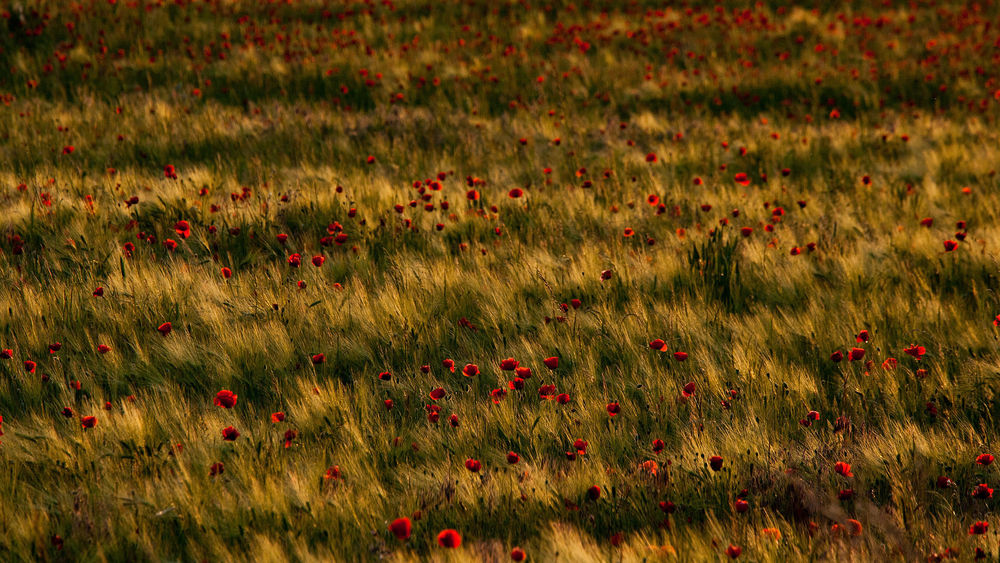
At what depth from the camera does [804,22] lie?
10273 mm

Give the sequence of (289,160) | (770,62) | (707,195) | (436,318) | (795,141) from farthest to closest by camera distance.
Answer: (770,62)
(795,141)
(289,160)
(707,195)
(436,318)

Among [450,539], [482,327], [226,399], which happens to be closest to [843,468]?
[450,539]

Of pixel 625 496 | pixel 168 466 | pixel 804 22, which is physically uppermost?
pixel 804 22

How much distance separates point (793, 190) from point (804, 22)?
6377 millimetres

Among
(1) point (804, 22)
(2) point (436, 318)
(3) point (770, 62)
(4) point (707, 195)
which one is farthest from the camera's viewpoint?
(1) point (804, 22)

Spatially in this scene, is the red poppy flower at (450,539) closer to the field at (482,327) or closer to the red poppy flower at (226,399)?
the field at (482,327)

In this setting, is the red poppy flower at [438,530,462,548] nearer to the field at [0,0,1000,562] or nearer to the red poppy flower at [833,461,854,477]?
the field at [0,0,1000,562]

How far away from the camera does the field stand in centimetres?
207

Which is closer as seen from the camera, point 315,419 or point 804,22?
point 315,419

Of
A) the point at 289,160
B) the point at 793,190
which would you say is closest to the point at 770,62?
the point at 793,190

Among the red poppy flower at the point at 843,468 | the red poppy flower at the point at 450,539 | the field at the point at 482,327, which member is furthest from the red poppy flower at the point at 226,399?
the red poppy flower at the point at 843,468

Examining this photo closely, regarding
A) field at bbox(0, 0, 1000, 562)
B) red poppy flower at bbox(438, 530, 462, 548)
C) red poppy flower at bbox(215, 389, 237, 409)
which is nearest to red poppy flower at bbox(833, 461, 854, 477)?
field at bbox(0, 0, 1000, 562)

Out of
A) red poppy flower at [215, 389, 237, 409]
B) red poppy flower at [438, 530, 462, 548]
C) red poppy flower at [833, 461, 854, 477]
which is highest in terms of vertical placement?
red poppy flower at [215, 389, 237, 409]

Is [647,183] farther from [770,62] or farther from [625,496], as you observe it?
[770,62]
